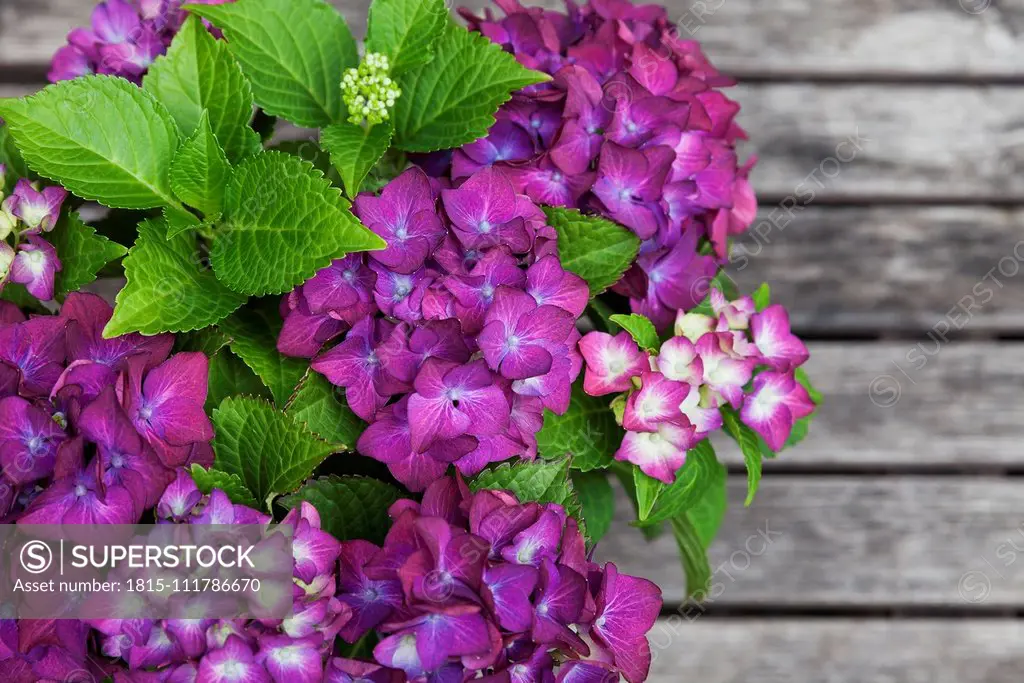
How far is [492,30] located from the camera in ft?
2.20

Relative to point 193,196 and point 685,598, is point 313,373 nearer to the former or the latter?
point 193,196

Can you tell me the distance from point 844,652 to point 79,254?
98cm

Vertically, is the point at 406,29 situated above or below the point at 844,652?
above

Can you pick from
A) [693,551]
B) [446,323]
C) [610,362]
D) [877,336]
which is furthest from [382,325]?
[877,336]

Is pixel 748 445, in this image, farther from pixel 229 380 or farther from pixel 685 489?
pixel 229 380

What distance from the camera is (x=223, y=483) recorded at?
537 mm

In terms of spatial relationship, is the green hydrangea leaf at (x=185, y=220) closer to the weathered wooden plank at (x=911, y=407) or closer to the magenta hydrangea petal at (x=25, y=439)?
the magenta hydrangea petal at (x=25, y=439)

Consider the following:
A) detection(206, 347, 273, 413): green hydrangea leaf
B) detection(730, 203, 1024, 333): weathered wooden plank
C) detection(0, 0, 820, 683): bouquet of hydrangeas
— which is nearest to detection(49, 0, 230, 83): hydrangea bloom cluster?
detection(0, 0, 820, 683): bouquet of hydrangeas

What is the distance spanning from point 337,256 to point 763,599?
2.59 feet

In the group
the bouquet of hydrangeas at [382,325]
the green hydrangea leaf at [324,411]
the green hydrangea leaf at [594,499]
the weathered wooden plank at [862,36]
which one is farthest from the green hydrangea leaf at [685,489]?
the weathered wooden plank at [862,36]

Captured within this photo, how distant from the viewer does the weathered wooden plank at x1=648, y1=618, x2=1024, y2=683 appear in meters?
1.07

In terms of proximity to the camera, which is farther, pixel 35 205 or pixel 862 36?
pixel 862 36

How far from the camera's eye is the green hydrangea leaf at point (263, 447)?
554 millimetres

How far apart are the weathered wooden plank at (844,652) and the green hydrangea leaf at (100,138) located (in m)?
0.83
